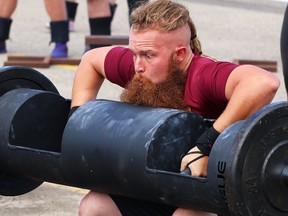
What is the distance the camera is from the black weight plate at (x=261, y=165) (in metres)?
2.89

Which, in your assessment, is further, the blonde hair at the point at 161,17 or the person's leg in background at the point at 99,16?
the person's leg in background at the point at 99,16

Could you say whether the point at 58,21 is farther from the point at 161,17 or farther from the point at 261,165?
the point at 261,165

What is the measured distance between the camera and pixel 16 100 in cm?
366

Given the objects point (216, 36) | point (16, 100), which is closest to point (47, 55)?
point (216, 36)

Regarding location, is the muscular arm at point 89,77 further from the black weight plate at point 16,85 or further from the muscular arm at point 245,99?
the muscular arm at point 245,99

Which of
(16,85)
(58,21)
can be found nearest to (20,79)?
(16,85)

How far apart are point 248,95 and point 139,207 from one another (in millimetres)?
640

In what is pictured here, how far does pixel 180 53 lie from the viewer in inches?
136

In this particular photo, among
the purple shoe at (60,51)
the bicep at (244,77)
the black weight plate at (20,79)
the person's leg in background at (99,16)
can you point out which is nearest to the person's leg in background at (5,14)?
the purple shoe at (60,51)

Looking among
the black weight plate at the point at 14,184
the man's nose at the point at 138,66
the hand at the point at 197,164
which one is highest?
the man's nose at the point at 138,66

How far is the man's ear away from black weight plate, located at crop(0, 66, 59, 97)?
2.42 ft

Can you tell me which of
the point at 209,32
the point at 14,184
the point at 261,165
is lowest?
the point at 209,32

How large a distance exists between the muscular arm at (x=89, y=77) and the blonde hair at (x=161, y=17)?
1.01 feet

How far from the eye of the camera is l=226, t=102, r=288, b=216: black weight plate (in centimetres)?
289
